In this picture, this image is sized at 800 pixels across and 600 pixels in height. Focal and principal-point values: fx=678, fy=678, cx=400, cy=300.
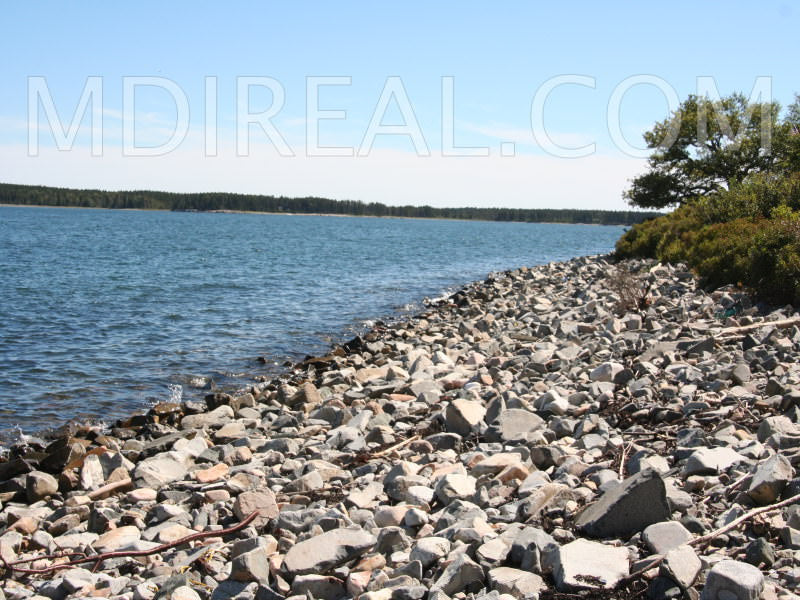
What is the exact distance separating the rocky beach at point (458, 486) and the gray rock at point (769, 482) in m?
0.01

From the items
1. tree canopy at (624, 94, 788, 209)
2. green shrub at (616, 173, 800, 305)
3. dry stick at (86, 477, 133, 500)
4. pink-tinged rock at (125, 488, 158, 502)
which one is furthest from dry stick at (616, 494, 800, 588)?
tree canopy at (624, 94, 788, 209)

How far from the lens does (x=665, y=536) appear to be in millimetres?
3824

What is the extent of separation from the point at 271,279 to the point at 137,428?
74.1 feet

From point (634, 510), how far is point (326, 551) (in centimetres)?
196

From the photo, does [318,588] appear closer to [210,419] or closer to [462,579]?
[462,579]

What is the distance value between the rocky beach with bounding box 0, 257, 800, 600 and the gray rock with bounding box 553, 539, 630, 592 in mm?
11

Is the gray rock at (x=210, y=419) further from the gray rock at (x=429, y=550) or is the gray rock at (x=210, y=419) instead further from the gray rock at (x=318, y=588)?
the gray rock at (x=429, y=550)

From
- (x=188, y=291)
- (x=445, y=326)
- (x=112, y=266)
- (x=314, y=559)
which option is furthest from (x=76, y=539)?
(x=112, y=266)

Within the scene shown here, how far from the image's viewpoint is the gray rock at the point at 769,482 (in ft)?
13.4

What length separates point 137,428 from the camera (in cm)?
990

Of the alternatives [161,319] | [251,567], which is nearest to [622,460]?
[251,567]

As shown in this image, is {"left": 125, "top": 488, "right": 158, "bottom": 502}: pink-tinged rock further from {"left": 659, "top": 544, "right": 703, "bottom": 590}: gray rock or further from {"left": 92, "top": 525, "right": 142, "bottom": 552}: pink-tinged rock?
{"left": 659, "top": 544, "right": 703, "bottom": 590}: gray rock

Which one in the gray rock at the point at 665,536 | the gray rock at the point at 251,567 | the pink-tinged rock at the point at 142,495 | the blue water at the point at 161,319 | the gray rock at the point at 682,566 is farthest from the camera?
the blue water at the point at 161,319

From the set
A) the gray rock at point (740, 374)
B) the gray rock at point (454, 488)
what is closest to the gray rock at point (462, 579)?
the gray rock at point (454, 488)
